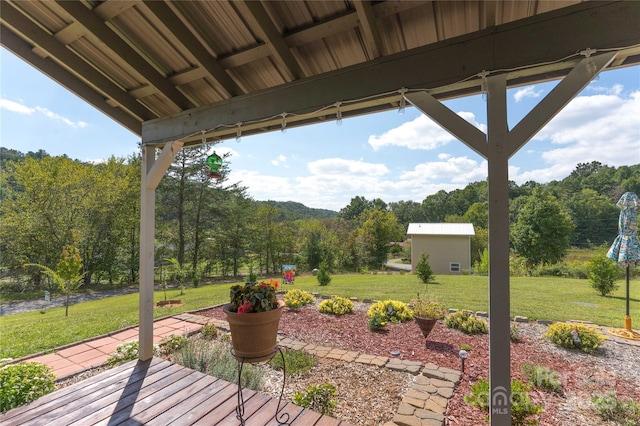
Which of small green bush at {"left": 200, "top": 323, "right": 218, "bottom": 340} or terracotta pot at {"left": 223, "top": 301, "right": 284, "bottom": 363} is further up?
terracotta pot at {"left": 223, "top": 301, "right": 284, "bottom": 363}

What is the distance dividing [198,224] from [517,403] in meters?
12.5

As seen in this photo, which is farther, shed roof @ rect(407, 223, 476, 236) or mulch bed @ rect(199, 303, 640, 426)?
shed roof @ rect(407, 223, 476, 236)

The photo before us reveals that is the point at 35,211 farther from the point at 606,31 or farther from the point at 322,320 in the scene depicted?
the point at 606,31

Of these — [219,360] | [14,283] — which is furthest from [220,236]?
[219,360]

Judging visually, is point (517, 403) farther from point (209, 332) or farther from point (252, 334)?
point (209, 332)

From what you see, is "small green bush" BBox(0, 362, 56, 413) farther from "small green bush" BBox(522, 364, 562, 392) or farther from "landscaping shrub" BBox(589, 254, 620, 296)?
"landscaping shrub" BBox(589, 254, 620, 296)

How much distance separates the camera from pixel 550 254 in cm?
1446

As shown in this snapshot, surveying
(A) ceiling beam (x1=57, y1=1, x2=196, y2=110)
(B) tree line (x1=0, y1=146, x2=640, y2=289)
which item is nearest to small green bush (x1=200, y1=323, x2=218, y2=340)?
(A) ceiling beam (x1=57, y1=1, x2=196, y2=110)

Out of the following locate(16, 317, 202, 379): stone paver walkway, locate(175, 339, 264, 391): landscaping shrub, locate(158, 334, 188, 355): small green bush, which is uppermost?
locate(175, 339, 264, 391): landscaping shrub

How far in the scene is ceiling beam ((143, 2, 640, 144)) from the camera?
4.09ft

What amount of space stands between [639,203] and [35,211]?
15529 millimetres

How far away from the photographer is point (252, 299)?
1834mm

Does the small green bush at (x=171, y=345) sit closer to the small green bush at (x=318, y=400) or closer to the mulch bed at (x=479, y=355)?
the mulch bed at (x=479, y=355)

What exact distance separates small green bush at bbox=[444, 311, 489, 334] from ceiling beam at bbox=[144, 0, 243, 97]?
435 cm
